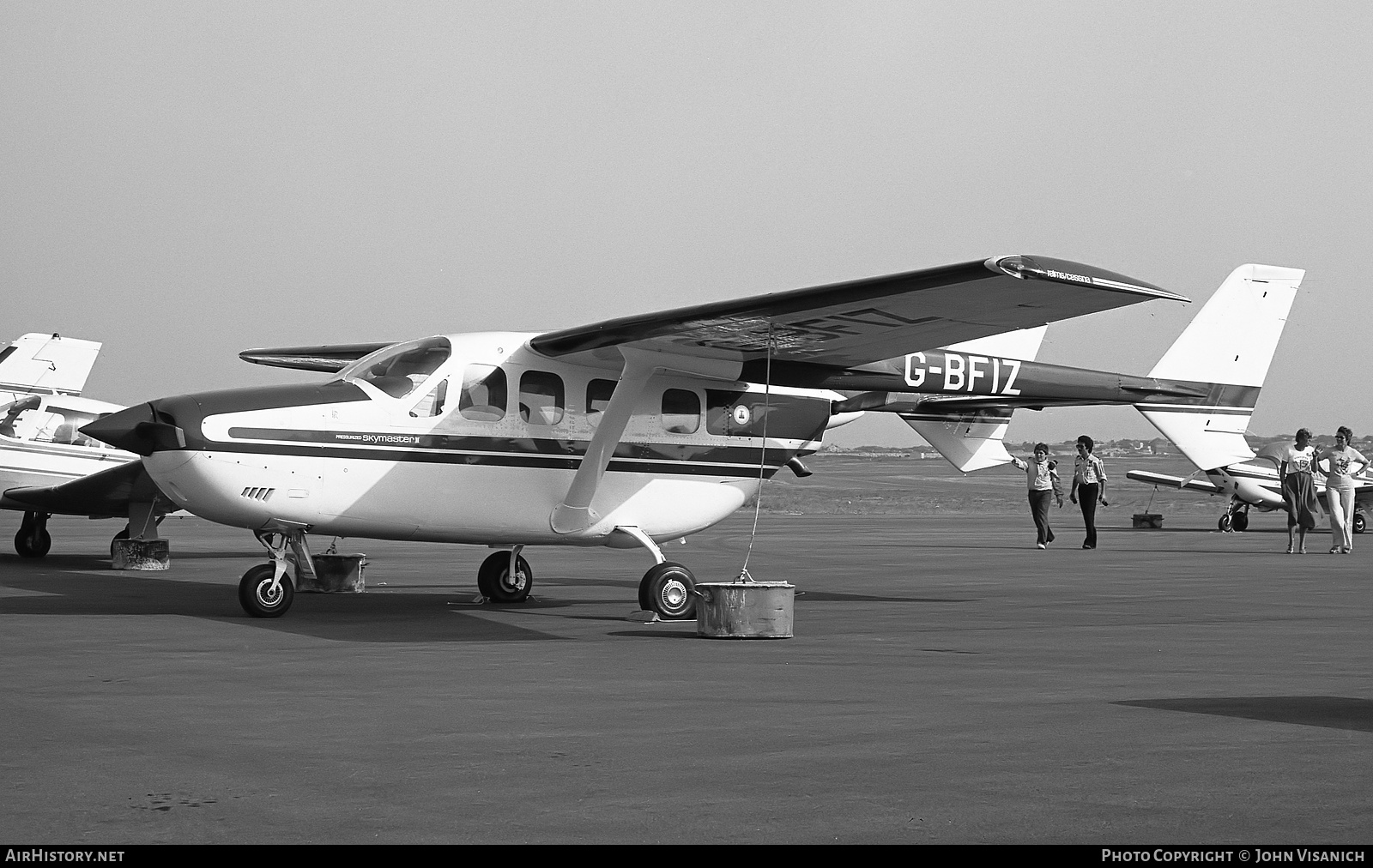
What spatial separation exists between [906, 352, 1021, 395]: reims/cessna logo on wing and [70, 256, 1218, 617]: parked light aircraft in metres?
0.02

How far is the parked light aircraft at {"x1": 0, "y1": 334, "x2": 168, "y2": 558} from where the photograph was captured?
1853cm

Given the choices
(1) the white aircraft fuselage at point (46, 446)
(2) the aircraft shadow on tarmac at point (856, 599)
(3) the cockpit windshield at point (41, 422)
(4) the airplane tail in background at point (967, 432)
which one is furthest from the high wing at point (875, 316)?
(3) the cockpit windshield at point (41, 422)

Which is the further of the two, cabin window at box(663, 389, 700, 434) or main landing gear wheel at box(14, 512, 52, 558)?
main landing gear wheel at box(14, 512, 52, 558)

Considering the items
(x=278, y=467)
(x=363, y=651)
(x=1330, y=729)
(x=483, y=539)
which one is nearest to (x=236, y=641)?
(x=363, y=651)

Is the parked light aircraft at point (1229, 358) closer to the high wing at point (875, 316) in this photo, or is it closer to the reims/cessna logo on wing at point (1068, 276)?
the high wing at point (875, 316)

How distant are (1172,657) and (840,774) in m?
4.41

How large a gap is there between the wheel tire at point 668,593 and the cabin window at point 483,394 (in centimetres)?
194

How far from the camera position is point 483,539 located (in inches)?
480

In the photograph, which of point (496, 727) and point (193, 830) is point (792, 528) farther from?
point (193, 830)

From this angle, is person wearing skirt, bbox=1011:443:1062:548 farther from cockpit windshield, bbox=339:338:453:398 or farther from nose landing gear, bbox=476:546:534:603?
cockpit windshield, bbox=339:338:453:398

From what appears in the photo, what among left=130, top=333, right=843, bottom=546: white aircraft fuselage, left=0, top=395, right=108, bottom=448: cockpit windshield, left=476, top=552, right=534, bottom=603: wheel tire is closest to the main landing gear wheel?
left=0, top=395, right=108, bottom=448: cockpit windshield

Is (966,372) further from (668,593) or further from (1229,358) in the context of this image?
(1229,358)

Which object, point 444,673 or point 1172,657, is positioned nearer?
point 444,673

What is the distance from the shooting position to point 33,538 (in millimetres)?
20000
